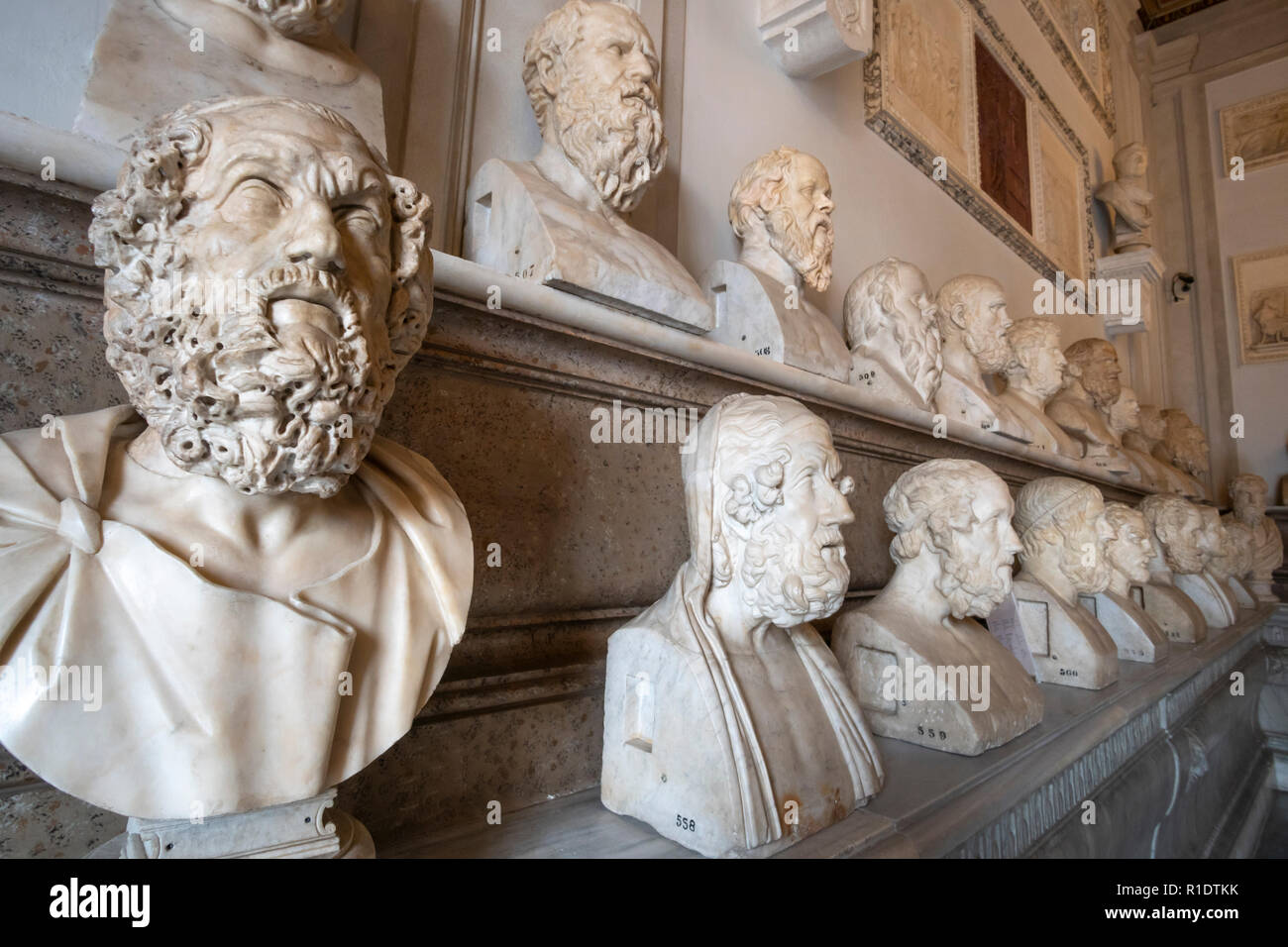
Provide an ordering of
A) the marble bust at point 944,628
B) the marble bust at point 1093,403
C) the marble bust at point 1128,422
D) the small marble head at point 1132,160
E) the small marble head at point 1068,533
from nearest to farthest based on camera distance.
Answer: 1. the marble bust at point 944,628
2. the small marble head at point 1068,533
3. the marble bust at point 1093,403
4. the marble bust at point 1128,422
5. the small marble head at point 1132,160

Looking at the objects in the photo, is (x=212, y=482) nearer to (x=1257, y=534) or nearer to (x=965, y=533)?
(x=965, y=533)

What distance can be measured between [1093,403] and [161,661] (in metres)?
6.71

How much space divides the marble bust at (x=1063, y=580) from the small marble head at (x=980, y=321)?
1.08 metres

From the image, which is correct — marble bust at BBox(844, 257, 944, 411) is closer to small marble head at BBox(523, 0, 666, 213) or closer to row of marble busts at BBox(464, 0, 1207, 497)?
row of marble busts at BBox(464, 0, 1207, 497)

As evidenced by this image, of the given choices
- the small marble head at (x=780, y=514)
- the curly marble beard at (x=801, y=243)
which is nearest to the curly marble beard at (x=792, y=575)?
the small marble head at (x=780, y=514)


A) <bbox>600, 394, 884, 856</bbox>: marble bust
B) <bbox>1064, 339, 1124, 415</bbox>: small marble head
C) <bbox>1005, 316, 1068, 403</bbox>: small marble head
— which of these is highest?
<bbox>1064, 339, 1124, 415</bbox>: small marble head

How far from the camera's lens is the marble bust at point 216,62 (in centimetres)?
141

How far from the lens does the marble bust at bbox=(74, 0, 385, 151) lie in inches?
55.4

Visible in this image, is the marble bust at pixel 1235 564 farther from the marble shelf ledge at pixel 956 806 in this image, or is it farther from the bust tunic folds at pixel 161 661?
the bust tunic folds at pixel 161 661

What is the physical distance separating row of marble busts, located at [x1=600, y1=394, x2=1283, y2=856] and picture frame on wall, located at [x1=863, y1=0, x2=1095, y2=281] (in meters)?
3.15

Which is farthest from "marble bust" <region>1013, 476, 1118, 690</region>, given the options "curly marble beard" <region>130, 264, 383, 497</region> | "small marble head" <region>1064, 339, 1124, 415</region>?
"small marble head" <region>1064, 339, 1124, 415</region>

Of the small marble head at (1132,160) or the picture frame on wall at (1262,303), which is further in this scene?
the picture frame on wall at (1262,303)
